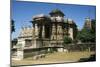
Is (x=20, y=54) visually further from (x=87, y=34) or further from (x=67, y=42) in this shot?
(x=87, y=34)

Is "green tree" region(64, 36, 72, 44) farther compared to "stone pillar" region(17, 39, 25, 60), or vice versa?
"green tree" region(64, 36, 72, 44)

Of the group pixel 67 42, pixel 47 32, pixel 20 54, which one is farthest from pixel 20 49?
pixel 67 42

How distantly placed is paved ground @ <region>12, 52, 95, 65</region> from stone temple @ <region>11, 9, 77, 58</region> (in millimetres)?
91

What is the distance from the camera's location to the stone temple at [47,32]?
305 cm

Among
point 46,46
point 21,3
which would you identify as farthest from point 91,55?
point 21,3

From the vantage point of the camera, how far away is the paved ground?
120 inches

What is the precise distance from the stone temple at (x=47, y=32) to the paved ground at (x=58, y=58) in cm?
9

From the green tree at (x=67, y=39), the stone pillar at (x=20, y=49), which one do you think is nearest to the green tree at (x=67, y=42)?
the green tree at (x=67, y=39)

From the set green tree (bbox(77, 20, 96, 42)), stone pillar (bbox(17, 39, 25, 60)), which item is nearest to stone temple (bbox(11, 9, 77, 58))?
stone pillar (bbox(17, 39, 25, 60))

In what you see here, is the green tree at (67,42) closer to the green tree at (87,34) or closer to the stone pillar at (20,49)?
the green tree at (87,34)

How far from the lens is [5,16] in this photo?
115 inches

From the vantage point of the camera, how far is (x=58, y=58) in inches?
127

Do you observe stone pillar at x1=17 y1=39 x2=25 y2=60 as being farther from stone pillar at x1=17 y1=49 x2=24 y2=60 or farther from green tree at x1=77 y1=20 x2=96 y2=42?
green tree at x1=77 y1=20 x2=96 y2=42

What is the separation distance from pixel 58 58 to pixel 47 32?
1.46ft
